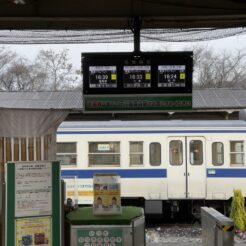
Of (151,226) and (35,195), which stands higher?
(35,195)

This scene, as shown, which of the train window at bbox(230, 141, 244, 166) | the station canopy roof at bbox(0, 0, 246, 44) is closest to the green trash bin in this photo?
the station canopy roof at bbox(0, 0, 246, 44)

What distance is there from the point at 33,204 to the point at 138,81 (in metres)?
1.91

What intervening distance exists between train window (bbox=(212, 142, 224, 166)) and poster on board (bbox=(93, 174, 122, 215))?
782cm

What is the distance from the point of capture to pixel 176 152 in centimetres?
1377

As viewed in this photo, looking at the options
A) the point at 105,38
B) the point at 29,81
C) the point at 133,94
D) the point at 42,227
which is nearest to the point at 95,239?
the point at 42,227

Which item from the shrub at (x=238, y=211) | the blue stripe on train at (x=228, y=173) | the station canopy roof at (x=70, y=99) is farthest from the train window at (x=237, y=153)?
the station canopy roof at (x=70, y=99)

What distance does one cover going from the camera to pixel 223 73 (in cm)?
3425

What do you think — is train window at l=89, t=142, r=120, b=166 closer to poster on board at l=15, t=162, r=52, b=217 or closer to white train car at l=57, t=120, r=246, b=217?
white train car at l=57, t=120, r=246, b=217

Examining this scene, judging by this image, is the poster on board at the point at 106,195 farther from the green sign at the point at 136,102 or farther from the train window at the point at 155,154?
the train window at the point at 155,154

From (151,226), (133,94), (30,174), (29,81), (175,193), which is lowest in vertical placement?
(151,226)

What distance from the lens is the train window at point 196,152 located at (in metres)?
13.6

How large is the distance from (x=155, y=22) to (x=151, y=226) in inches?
328

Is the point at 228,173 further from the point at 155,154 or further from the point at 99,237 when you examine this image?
the point at 99,237

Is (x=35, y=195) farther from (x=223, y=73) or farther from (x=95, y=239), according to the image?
(x=223, y=73)
